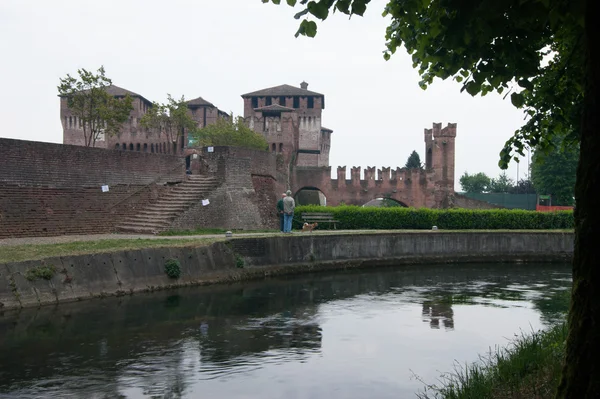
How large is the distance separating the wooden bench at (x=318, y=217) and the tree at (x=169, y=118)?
29.0 metres

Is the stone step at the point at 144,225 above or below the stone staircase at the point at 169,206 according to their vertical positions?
below

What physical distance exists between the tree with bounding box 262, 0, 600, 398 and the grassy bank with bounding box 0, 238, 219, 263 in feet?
28.6

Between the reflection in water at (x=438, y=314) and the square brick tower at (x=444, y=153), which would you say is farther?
the square brick tower at (x=444, y=153)

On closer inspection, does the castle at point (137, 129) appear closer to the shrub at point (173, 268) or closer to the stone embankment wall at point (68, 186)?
the stone embankment wall at point (68, 186)

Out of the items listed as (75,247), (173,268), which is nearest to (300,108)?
(173,268)

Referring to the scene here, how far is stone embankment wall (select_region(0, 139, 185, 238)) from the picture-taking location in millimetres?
16312

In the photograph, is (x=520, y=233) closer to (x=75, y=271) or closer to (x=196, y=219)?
(x=196, y=219)

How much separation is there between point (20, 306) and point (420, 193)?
38.2 metres

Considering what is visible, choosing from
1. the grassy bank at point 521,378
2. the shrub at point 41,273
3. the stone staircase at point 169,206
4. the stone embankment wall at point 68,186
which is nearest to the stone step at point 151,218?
the stone staircase at point 169,206

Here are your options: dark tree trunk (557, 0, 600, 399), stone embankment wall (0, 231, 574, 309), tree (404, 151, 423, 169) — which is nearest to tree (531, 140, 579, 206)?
tree (404, 151, 423, 169)

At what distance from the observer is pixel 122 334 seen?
10258mm

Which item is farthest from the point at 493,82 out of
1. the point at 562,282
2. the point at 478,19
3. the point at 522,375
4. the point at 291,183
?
the point at 291,183

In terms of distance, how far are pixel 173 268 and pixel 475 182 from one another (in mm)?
87785

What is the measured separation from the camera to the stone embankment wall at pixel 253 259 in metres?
12.3
